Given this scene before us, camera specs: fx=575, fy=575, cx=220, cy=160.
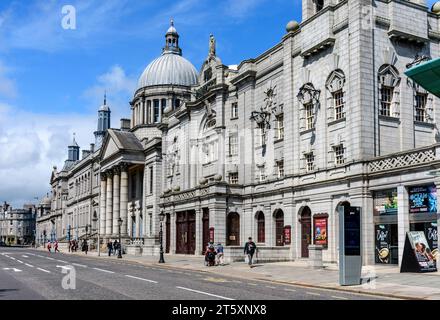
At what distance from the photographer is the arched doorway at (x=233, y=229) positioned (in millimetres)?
48188

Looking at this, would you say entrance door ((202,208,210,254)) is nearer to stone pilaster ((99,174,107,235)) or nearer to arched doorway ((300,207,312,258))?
arched doorway ((300,207,312,258))

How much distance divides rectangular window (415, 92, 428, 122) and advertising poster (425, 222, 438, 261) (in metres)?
9.94

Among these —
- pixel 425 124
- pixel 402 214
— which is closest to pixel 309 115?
pixel 425 124

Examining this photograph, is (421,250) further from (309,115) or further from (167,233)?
(167,233)

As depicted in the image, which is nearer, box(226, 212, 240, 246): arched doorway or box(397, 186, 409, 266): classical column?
box(397, 186, 409, 266): classical column

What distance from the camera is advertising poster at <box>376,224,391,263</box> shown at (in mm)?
31859

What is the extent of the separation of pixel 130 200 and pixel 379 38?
166 feet

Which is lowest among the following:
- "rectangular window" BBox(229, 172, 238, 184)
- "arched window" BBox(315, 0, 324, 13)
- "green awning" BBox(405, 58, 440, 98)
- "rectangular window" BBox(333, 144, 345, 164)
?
"rectangular window" BBox(229, 172, 238, 184)

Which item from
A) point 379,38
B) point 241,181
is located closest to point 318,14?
point 379,38

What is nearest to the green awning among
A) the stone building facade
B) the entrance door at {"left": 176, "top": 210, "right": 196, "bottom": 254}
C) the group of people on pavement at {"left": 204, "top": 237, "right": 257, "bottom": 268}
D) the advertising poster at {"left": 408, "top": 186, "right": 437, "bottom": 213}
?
the stone building facade

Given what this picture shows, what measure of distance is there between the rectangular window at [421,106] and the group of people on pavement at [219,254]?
1343cm

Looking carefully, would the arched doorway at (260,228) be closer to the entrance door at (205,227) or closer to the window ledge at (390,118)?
the entrance door at (205,227)

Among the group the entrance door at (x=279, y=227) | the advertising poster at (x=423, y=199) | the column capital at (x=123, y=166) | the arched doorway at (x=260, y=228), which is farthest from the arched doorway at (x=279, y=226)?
the column capital at (x=123, y=166)
